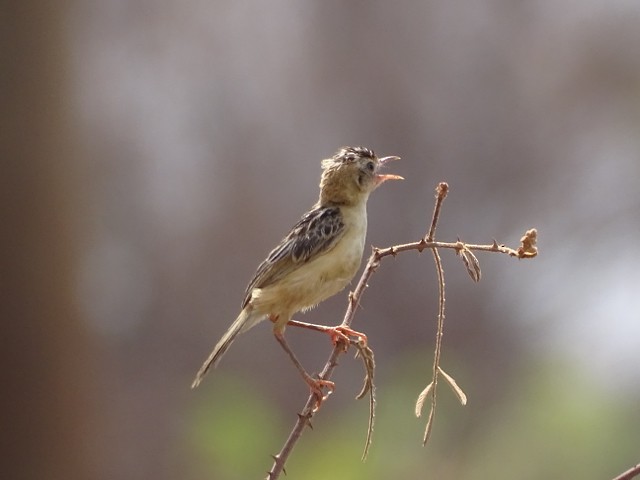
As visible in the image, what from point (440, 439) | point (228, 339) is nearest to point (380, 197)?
point (440, 439)

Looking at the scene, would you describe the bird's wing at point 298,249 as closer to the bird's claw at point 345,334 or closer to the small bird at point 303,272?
the small bird at point 303,272

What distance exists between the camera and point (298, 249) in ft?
6.71

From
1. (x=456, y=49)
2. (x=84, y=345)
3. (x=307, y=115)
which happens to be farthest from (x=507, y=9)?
(x=84, y=345)

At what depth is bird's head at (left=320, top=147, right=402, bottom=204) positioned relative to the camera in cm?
227

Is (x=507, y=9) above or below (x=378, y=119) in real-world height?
above

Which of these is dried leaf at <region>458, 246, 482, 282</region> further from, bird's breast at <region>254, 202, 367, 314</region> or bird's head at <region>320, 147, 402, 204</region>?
bird's head at <region>320, 147, 402, 204</region>

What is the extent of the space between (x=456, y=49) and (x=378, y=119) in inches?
30.7

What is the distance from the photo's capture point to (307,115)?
6.16m

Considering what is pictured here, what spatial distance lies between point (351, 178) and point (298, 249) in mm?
327

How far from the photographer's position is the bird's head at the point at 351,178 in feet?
7.45

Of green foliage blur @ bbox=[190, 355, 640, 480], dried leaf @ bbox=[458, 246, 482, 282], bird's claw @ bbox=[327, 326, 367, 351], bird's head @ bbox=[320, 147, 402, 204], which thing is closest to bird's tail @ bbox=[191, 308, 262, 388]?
bird's claw @ bbox=[327, 326, 367, 351]

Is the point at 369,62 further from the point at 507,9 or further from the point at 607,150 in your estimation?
the point at 607,150

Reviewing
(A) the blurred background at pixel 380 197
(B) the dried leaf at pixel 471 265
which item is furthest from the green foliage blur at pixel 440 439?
(B) the dried leaf at pixel 471 265

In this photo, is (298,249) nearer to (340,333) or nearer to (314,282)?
(314,282)
